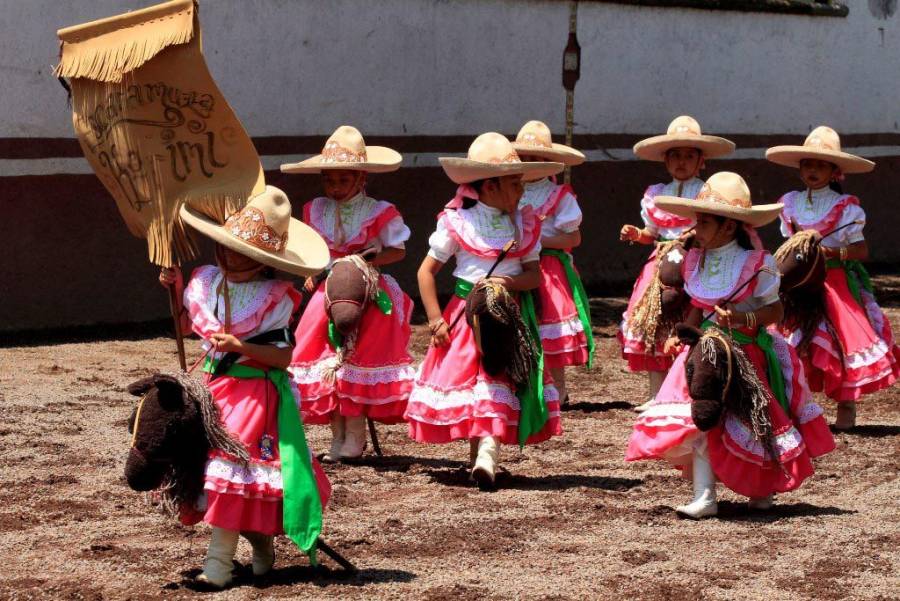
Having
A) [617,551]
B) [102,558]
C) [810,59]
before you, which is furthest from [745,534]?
[810,59]

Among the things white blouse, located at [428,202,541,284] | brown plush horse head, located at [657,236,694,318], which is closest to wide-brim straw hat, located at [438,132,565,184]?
white blouse, located at [428,202,541,284]

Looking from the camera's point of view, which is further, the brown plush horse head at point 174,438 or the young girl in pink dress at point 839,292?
→ the young girl in pink dress at point 839,292

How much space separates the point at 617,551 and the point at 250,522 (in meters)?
1.69

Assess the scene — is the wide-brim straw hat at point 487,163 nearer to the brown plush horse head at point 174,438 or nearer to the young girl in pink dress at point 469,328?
the young girl in pink dress at point 469,328

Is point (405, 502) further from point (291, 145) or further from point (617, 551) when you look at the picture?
point (291, 145)

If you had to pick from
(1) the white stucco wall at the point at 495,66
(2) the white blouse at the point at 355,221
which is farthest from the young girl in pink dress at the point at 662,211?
(1) the white stucco wall at the point at 495,66

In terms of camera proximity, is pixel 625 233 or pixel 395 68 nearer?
pixel 625 233

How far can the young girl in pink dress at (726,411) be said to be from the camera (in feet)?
23.3

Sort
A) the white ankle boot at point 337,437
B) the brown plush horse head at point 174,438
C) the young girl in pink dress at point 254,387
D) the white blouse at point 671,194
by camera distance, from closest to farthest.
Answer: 1. the brown plush horse head at point 174,438
2. the young girl in pink dress at point 254,387
3. the white ankle boot at point 337,437
4. the white blouse at point 671,194

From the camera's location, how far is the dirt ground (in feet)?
19.8

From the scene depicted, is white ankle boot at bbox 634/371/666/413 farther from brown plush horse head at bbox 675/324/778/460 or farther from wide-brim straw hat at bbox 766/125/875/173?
brown plush horse head at bbox 675/324/778/460

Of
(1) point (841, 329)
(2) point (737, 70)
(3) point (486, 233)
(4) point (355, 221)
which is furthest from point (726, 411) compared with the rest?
(2) point (737, 70)

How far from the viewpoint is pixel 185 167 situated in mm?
6023

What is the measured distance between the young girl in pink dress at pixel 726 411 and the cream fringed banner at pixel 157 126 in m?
2.27
